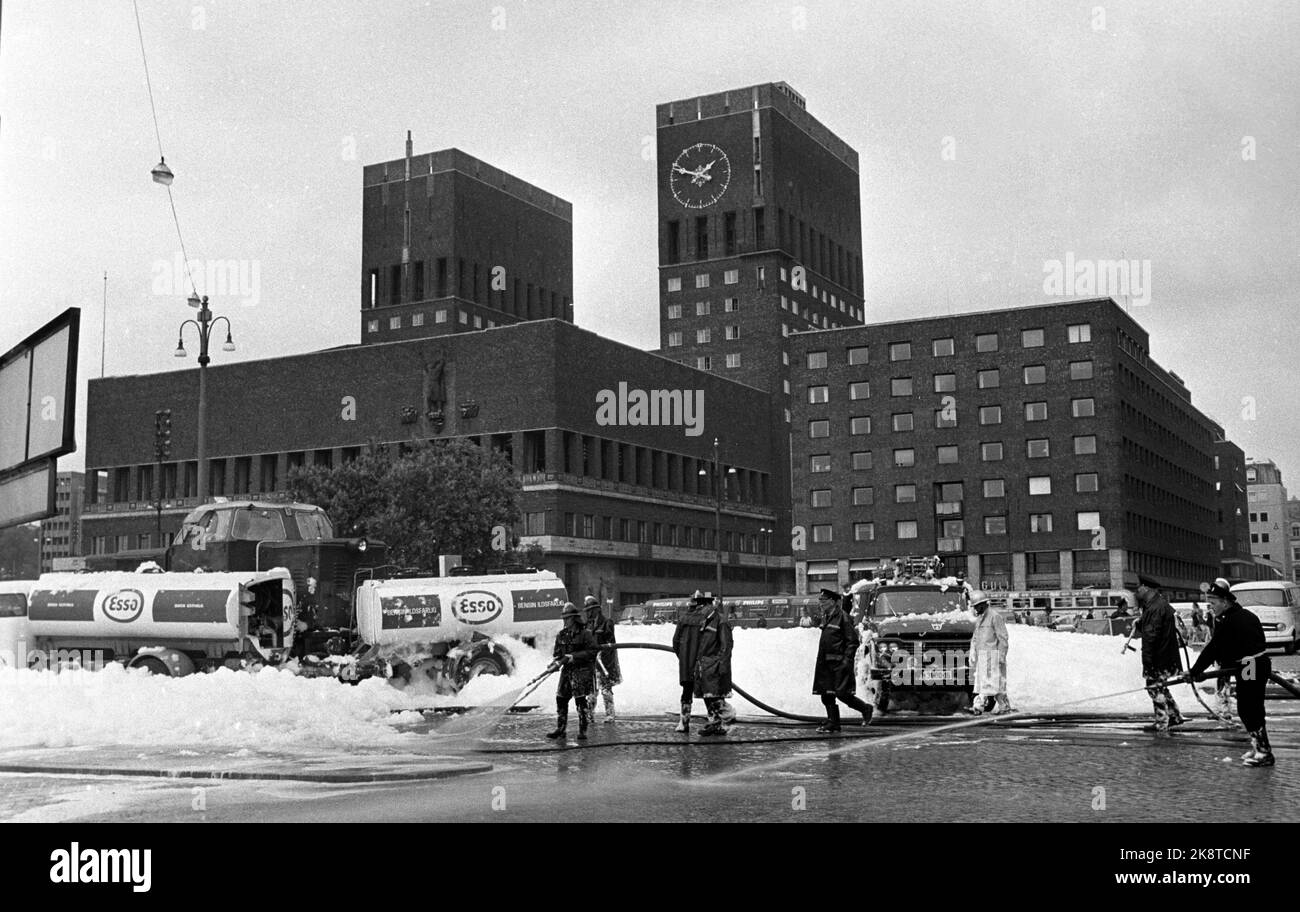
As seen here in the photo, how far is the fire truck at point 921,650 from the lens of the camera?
2070cm

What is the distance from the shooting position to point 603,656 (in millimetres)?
20312

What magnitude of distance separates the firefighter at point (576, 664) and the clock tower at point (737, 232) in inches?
4823

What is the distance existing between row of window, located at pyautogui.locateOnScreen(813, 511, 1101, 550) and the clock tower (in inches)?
1300

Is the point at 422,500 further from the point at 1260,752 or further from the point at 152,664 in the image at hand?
the point at 1260,752

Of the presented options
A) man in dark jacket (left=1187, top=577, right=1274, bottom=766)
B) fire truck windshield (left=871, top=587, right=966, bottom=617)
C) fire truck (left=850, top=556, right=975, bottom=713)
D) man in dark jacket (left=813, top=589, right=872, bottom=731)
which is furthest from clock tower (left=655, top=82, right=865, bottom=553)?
man in dark jacket (left=1187, top=577, right=1274, bottom=766)

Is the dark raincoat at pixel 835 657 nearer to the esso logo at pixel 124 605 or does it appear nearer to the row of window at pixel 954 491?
the esso logo at pixel 124 605

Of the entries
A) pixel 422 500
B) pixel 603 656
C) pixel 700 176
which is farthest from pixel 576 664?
pixel 700 176

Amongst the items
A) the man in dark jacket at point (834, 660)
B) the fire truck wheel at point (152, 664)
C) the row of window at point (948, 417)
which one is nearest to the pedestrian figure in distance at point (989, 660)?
the man in dark jacket at point (834, 660)

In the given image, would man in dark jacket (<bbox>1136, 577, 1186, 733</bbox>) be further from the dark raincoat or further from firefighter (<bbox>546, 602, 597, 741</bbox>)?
firefighter (<bbox>546, 602, 597, 741</bbox>)

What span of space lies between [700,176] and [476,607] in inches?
Result: 5183
